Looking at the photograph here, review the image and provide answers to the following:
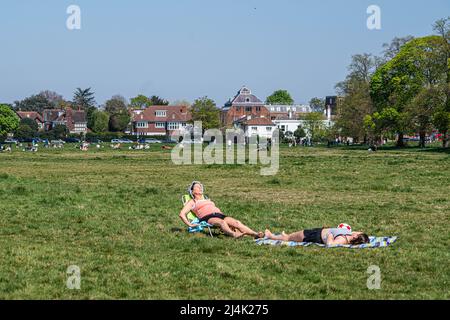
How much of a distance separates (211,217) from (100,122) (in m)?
160

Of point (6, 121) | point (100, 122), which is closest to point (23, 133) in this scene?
point (6, 121)

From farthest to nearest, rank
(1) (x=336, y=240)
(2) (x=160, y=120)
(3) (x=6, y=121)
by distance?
(2) (x=160, y=120), (3) (x=6, y=121), (1) (x=336, y=240)

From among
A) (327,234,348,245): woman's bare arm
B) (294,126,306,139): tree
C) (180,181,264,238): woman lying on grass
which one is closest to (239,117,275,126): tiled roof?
(294,126,306,139): tree

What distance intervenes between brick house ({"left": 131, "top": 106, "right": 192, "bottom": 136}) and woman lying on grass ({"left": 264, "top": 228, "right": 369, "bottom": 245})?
160 meters

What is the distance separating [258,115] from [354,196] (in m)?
140

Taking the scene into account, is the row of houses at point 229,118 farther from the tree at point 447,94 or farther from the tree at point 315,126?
the tree at point 447,94

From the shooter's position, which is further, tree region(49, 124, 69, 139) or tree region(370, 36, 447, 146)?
tree region(49, 124, 69, 139)

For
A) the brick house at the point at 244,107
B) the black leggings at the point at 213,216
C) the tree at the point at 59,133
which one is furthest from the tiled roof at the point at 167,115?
the black leggings at the point at 213,216

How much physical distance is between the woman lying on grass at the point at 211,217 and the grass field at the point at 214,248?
0.98 feet

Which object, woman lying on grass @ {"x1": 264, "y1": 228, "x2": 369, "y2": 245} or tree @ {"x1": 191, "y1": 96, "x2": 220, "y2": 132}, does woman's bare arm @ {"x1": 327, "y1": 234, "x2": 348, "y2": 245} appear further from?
tree @ {"x1": 191, "y1": 96, "x2": 220, "y2": 132}

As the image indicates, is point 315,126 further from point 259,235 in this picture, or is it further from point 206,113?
point 259,235

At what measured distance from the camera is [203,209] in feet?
48.3

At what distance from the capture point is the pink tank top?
1461 cm
